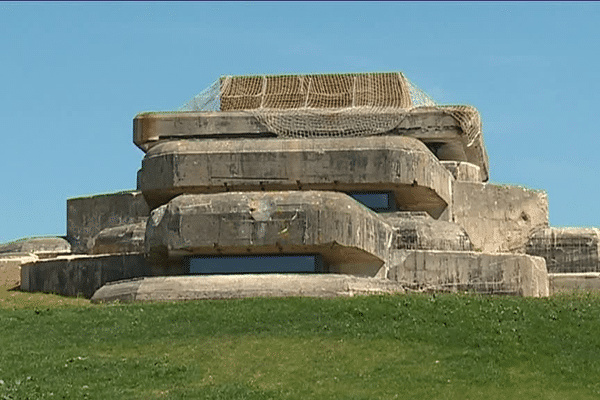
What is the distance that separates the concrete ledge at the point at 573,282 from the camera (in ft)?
132

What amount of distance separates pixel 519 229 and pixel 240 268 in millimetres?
Result: 13028

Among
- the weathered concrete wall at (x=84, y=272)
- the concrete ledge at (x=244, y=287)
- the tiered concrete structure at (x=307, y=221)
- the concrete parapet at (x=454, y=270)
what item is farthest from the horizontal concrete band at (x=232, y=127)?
the concrete ledge at (x=244, y=287)

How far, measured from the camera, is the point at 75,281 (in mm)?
39469

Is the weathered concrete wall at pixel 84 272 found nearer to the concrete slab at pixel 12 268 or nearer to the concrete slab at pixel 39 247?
the concrete slab at pixel 12 268

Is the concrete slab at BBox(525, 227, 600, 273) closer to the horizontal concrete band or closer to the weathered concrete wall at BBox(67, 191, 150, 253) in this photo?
the horizontal concrete band

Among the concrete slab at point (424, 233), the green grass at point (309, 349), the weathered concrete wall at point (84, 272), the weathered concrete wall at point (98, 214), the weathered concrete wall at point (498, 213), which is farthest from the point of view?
the weathered concrete wall at point (98, 214)

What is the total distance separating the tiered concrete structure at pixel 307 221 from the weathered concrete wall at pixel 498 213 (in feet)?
0.16

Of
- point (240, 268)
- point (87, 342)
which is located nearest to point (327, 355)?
point (87, 342)

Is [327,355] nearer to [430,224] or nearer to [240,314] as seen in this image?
[240,314]

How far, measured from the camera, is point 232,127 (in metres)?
43.7

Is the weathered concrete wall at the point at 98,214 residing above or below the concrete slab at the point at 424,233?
above

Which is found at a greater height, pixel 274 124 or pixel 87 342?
pixel 274 124

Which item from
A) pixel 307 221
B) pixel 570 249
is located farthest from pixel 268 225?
pixel 570 249

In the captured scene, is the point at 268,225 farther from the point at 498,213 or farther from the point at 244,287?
the point at 498,213
